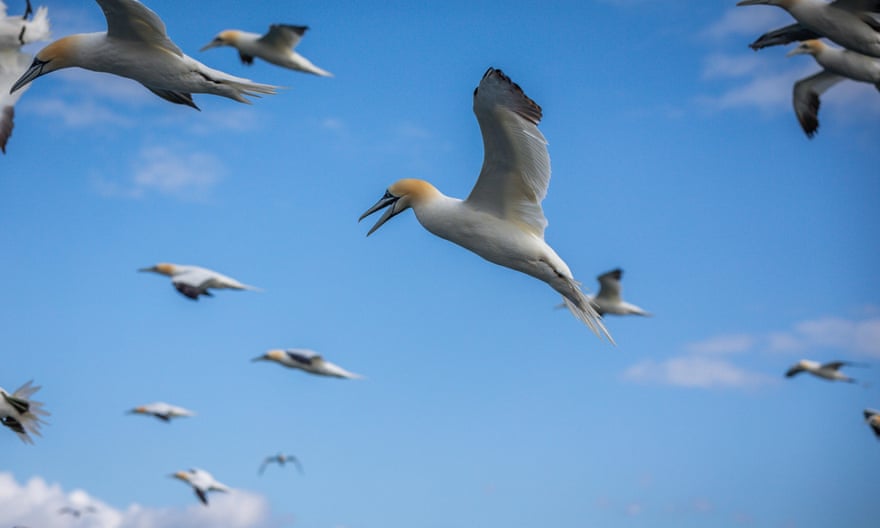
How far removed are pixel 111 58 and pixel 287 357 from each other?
12.9 m

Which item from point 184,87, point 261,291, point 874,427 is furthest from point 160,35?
point 874,427

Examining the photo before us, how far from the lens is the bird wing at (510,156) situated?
8.11 meters

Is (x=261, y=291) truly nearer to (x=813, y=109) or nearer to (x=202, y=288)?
(x=202, y=288)

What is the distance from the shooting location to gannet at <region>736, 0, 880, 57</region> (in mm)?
12727

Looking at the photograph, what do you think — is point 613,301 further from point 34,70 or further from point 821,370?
point 34,70

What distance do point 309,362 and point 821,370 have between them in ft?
38.0

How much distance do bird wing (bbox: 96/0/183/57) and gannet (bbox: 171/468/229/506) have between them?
15236 mm

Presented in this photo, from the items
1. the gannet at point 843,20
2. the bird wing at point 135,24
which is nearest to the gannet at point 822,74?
the gannet at point 843,20

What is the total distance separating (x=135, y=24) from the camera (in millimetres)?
9750

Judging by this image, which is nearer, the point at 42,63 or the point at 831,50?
the point at 42,63

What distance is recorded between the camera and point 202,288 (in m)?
15.3

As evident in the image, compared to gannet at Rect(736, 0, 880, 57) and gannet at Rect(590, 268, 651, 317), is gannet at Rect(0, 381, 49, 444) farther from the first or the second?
gannet at Rect(590, 268, 651, 317)

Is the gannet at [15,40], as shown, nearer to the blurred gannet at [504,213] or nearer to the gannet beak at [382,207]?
the gannet beak at [382,207]

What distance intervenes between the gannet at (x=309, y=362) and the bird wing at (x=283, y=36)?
20.0 feet
